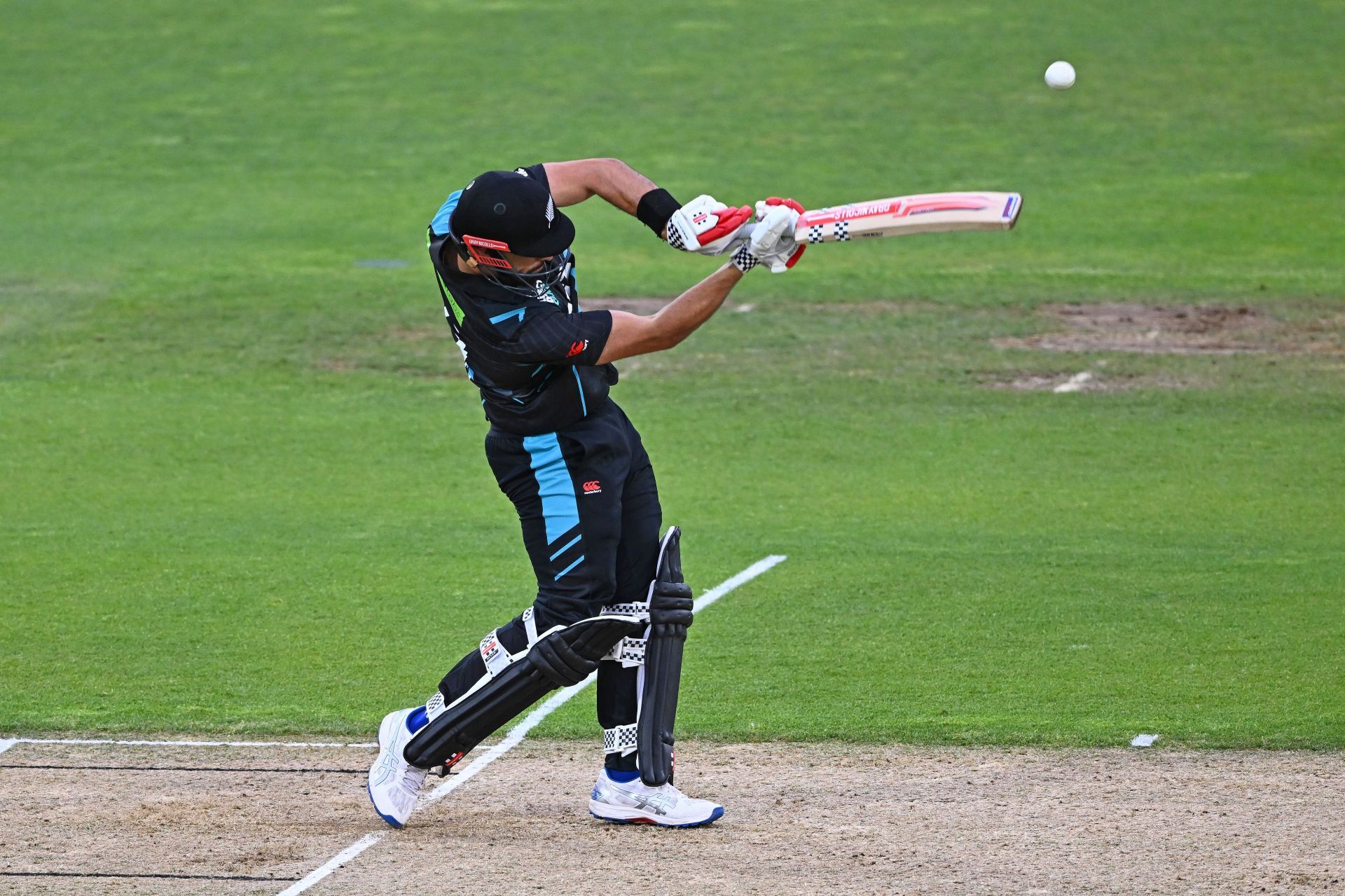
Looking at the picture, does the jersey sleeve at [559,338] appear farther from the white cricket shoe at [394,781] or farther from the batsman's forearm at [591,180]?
the white cricket shoe at [394,781]

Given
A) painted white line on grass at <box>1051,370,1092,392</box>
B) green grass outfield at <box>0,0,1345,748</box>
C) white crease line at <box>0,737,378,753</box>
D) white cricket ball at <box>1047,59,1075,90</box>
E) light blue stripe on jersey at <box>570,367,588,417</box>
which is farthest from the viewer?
painted white line on grass at <box>1051,370,1092,392</box>

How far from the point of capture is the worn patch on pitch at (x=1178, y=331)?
14484mm

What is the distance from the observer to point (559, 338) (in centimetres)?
548

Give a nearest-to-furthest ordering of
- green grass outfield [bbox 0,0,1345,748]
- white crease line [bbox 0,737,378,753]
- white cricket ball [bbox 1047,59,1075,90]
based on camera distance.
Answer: white crease line [bbox 0,737,378,753] < green grass outfield [bbox 0,0,1345,748] < white cricket ball [bbox 1047,59,1075,90]

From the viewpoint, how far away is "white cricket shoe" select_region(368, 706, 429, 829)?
5.71 m

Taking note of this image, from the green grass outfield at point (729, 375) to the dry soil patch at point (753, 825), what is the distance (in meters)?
0.38

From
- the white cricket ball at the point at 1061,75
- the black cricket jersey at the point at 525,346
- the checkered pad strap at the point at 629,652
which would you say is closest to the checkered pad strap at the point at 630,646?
the checkered pad strap at the point at 629,652

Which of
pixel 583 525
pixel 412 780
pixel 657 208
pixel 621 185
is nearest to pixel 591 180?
pixel 621 185

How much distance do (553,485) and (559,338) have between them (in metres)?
0.53

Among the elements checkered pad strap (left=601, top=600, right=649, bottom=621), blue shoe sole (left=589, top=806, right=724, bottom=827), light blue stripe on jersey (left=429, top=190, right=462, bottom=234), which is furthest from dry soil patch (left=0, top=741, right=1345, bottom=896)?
light blue stripe on jersey (left=429, top=190, right=462, bottom=234)

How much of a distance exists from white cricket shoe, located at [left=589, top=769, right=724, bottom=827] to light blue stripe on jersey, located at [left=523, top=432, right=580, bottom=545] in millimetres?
854

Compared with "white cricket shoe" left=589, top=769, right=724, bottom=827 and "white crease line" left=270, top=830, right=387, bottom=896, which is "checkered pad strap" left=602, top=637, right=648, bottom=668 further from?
"white crease line" left=270, top=830, right=387, bottom=896

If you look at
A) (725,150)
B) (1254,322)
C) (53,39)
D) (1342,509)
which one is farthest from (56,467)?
(53,39)

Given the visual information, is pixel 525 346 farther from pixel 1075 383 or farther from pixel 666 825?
pixel 1075 383
